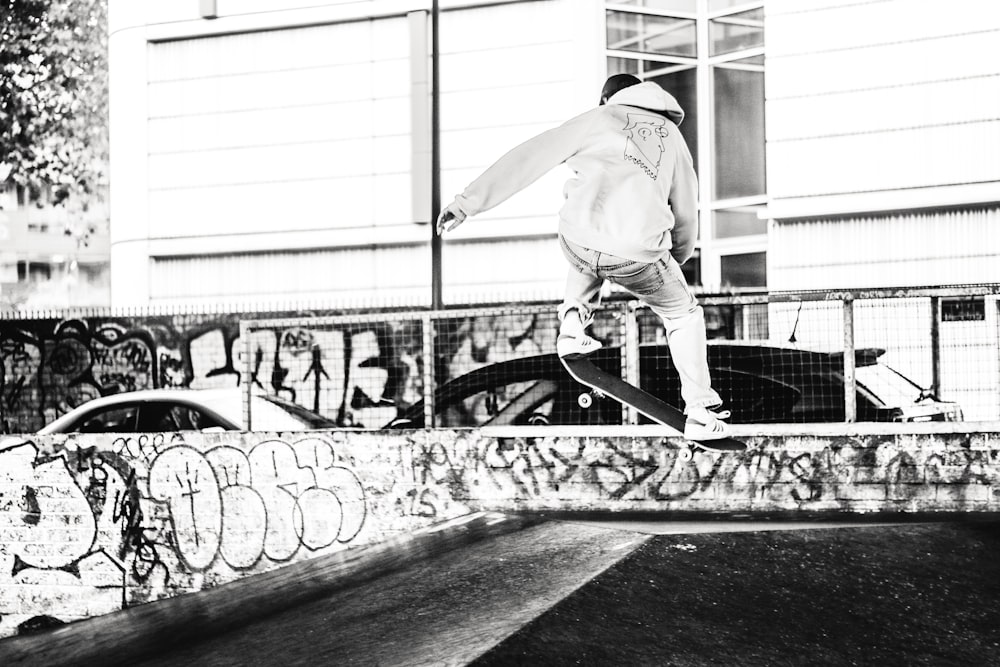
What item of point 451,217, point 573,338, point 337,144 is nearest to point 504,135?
point 337,144

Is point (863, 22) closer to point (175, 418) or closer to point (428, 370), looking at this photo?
point (428, 370)

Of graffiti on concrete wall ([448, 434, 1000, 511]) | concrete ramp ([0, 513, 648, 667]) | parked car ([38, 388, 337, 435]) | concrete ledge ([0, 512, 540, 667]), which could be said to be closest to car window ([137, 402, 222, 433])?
parked car ([38, 388, 337, 435])

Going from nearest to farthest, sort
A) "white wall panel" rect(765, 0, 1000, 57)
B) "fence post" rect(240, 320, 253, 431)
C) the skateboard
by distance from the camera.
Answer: the skateboard
"fence post" rect(240, 320, 253, 431)
"white wall panel" rect(765, 0, 1000, 57)

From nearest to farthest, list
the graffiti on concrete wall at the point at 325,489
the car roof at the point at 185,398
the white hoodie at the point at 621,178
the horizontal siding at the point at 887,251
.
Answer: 1. the white hoodie at the point at 621,178
2. the graffiti on concrete wall at the point at 325,489
3. the car roof at the point at 185,398
4. the horizontal siding at the point at 887,251

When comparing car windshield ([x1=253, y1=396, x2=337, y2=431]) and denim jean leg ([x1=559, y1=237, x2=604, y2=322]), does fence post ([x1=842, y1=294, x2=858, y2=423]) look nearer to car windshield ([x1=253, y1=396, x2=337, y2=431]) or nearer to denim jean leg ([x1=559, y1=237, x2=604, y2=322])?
denim jean leg ([x1=559, y1=237, x2=604, y2=322])

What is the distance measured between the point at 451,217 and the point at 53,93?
18.3 metres

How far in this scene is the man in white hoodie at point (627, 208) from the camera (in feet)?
22.9

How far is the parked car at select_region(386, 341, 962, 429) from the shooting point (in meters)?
8.41

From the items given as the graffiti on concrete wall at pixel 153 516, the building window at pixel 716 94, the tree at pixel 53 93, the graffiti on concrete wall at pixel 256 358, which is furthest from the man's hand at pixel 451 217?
the tree at pixel 53 93

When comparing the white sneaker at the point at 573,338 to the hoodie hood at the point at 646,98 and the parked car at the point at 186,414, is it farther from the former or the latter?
the parked car at the point at 186,414

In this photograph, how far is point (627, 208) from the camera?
6.98 m

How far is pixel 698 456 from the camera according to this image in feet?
27.9

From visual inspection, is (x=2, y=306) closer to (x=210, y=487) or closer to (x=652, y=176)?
(x=210, y=487)

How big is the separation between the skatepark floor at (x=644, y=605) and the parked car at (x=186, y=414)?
251 cm
